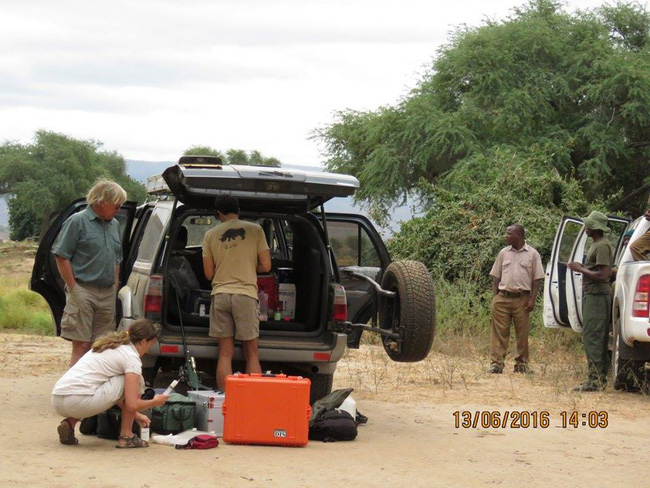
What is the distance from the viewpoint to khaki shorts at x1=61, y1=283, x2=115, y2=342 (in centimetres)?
878

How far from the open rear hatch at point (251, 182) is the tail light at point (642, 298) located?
323 cm

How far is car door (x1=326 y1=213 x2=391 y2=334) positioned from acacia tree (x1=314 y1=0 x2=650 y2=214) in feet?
56.4

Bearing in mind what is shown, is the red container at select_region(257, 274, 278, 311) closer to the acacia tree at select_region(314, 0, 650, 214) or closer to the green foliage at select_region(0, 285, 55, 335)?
the green foliage at select_region(0, 285, 55, 335)

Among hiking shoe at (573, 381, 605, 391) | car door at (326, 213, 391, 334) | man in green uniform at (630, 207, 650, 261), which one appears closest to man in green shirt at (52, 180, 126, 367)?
car door at (326, 213, 391, 334)

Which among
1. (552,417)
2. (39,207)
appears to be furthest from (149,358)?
(39,207)

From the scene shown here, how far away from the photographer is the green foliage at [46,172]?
6525 cm

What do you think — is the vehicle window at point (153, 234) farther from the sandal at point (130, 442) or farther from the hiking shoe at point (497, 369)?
the hiking shoe at point (497, 369)

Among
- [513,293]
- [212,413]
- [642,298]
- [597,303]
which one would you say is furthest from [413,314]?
[513,293]

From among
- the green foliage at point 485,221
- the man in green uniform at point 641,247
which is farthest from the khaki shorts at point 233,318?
the green foliage at point 485,221

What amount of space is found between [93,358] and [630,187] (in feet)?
89.1

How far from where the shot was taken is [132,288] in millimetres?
9469

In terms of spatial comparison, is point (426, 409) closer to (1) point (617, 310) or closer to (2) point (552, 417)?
(2) point (552, 417)

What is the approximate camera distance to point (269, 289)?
31.7ft

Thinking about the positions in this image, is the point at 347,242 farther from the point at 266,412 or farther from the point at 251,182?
the point at 266,412
